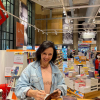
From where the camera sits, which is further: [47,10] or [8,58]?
[47,10]

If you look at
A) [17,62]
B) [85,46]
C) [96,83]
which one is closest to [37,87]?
[17,62]

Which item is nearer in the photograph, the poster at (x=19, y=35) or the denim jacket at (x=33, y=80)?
the denim jacket at (x=33, y=80)

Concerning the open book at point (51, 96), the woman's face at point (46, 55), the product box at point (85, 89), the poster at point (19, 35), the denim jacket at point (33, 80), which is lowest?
the product box at point (85, 89)

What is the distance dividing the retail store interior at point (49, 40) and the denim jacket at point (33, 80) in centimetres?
6

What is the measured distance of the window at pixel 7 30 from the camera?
28.7ft

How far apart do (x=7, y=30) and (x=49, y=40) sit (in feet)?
14.6

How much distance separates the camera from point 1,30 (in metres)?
8.57

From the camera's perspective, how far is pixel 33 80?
1.47 meters

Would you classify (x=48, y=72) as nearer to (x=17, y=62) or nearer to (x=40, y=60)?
(x=40, y=60)

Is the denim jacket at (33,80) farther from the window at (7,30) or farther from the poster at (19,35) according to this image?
the poster at (19,35)

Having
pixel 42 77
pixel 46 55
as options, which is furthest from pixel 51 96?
pixel 46 55

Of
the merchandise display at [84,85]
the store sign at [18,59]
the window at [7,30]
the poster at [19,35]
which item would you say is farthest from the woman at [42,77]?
the poster at [19,35]

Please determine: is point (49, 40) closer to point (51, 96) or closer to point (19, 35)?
point (19, 35)

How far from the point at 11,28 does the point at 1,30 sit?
1.39m
